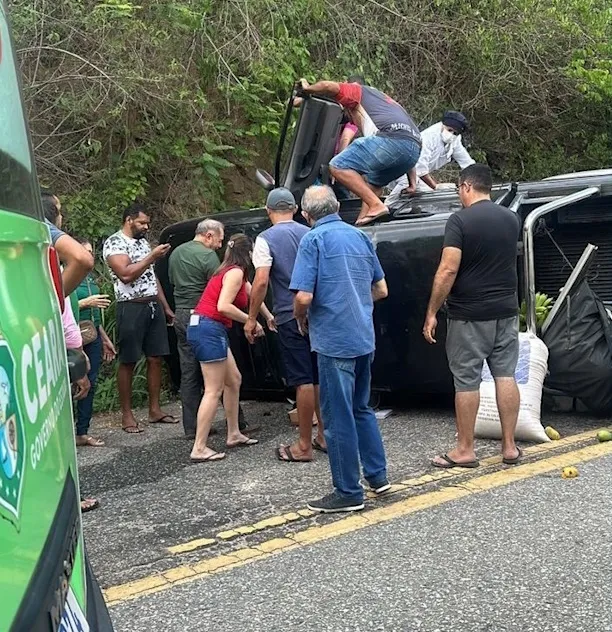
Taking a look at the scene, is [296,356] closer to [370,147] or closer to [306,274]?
[306,274]

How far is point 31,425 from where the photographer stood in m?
1.40

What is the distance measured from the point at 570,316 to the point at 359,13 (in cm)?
659

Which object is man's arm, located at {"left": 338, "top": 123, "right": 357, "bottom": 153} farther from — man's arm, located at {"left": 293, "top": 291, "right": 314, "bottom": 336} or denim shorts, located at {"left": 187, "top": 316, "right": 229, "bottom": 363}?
man's arm, located at {"left": 293, "top": 291, "right": 314, "bottom": 336}

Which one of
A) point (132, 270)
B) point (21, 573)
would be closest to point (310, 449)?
point (132, 270)

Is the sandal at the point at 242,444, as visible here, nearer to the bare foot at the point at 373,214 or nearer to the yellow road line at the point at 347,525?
the yellow road line at the point at 347,525

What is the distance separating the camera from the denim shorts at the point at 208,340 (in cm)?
596

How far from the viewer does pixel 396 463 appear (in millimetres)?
5621

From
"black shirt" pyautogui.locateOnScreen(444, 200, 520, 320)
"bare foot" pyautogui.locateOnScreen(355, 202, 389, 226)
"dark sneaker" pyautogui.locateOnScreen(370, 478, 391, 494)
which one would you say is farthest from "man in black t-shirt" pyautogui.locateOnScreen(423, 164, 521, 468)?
"bare foot" pyautogui.locateOnScreen(355, 202, 389, 226)

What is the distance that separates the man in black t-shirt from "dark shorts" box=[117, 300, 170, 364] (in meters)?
2.56

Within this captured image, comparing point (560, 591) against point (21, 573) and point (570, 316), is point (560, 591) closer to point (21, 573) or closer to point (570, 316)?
point (21, 573)

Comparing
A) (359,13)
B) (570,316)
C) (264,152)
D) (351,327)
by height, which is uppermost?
(359,13)

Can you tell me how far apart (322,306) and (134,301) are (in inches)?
101

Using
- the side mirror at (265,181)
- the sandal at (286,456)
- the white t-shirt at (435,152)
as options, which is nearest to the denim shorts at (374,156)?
the side mirror at (265,181)

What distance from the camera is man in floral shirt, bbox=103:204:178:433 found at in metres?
6.74
